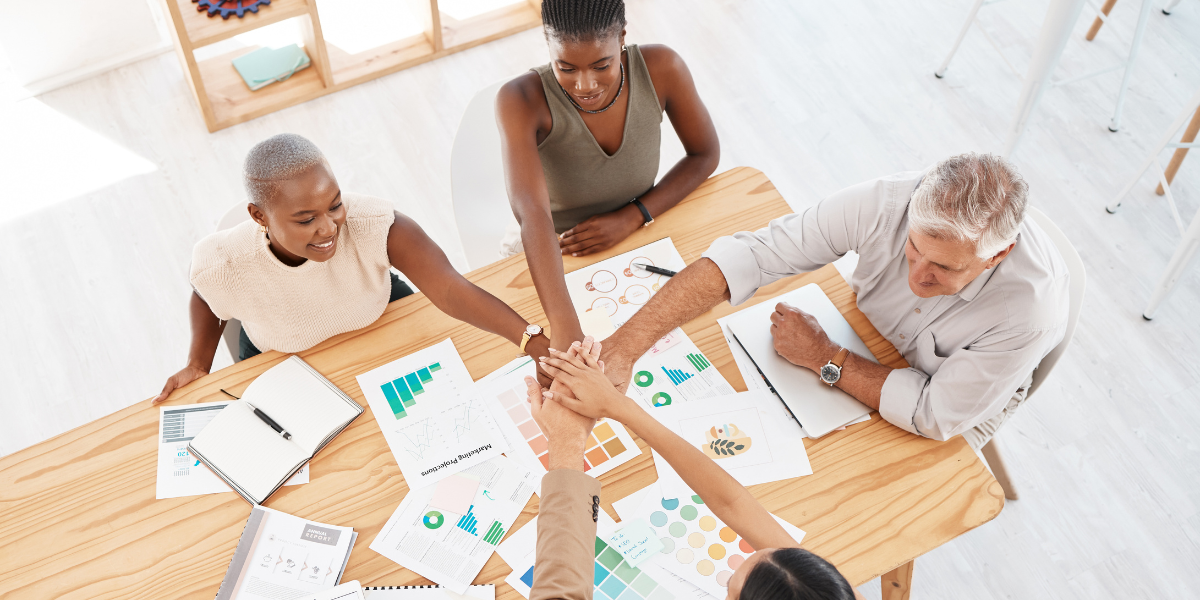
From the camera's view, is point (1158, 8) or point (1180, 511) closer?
point (1180, 511)

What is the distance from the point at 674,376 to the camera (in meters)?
1.67

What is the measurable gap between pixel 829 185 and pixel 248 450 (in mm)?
2540

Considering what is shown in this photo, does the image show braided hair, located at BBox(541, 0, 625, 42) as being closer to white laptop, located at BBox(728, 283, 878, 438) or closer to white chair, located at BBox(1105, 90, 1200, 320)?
white laptop, located at BBox(728, 283, 878, 438)

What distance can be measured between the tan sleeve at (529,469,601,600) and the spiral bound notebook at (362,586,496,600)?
15 cm

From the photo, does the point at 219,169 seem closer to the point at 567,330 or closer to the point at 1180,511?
the point at 567,330

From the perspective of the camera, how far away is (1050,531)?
246cm

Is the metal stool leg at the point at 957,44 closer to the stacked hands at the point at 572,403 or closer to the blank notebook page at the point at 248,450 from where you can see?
the stacked hands at the point at 572,403

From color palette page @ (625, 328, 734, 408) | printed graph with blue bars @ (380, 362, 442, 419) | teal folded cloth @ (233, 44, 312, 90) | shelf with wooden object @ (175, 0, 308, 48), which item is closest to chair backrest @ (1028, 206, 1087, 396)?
color palette page @ (625, 328, 734, 408)

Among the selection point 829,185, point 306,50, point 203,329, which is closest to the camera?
point 203,329

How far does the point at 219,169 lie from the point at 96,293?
2.24 feet

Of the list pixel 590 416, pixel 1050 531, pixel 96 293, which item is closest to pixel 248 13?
pixel 96 293

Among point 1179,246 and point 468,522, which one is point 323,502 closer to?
point 468,522

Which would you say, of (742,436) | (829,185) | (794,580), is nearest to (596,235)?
(742,436)

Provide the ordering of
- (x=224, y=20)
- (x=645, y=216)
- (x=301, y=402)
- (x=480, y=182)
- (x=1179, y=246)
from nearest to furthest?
(x=301, y=402), (x=645, y=216), (x=480, y=182), (x=1179, y=246), (x=224, y=20)
